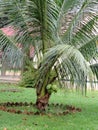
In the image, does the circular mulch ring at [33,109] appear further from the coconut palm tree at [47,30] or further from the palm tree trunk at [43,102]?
the coconut palm tree at [47,30]

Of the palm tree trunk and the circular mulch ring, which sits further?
the palm tree trunk

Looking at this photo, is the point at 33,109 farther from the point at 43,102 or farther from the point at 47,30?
the point at 47,30

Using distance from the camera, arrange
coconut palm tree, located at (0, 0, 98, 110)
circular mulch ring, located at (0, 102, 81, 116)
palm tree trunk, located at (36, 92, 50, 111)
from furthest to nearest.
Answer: palm tree trunk, located at (36, 92, 50, 111) < circular mulch ring, located at (0, 102, 81, 116) < coconut palm tree, located at (0, 0, 98, 110)

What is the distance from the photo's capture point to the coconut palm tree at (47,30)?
29.5 feet

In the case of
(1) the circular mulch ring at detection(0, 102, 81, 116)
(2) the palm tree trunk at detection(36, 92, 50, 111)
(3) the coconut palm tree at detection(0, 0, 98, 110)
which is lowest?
(1) the circular mulch ring at detection(0, 102, 81, 116)

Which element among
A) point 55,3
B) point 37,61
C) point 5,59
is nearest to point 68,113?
point 37,61

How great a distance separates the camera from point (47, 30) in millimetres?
9562

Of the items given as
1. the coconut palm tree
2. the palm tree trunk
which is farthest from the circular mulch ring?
the coconut palm tree

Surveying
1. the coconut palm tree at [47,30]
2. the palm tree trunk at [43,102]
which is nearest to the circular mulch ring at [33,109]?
the palm tree trunk at [43,102]

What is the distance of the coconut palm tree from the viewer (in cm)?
899

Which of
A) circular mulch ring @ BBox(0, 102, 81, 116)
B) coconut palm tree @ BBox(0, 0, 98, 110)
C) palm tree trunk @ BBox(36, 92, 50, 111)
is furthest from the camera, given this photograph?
palm tree trunk @ BBox(36, 92, 50, 111)

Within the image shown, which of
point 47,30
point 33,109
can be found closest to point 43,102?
point 33,109

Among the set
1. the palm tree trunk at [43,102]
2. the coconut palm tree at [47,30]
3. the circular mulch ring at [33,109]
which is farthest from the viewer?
the palm tree trunk at [43,102]

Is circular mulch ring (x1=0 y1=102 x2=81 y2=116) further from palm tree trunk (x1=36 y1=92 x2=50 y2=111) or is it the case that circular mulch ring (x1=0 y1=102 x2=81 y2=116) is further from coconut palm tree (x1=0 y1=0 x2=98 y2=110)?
coconut palm tree (x1=0 y1=0 x2=98 y2=110)
